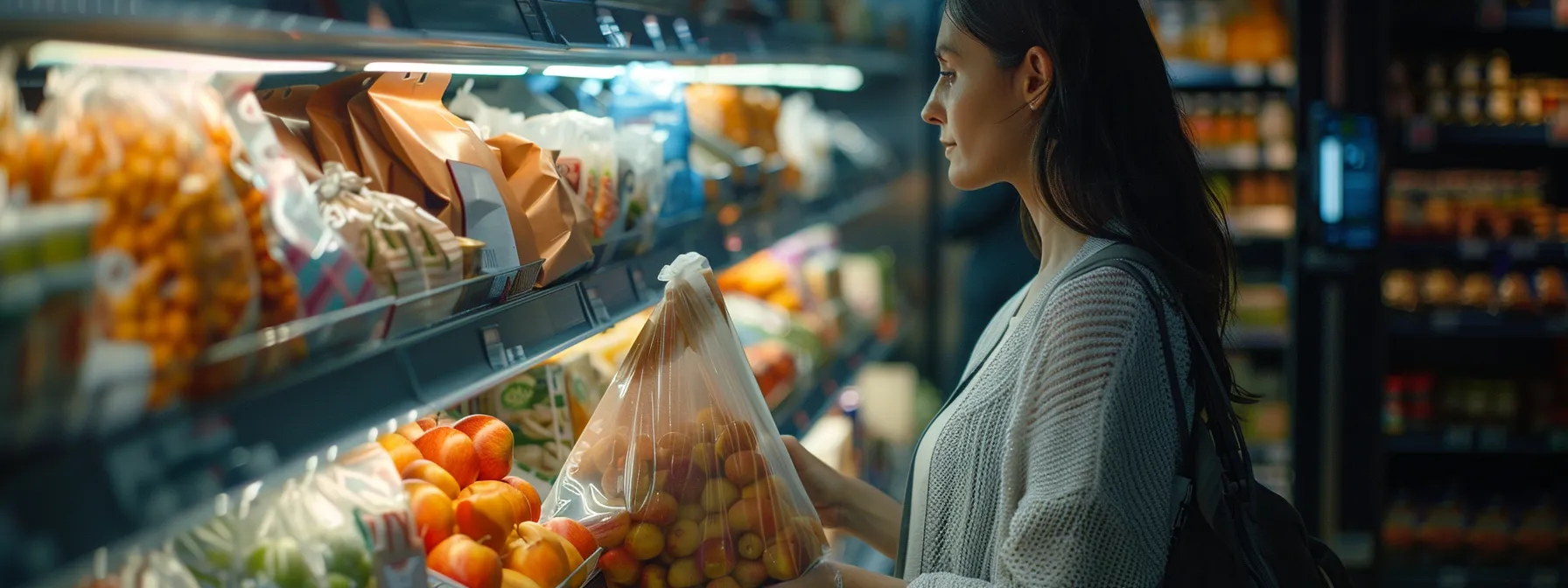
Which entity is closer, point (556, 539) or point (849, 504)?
point (556, 539)

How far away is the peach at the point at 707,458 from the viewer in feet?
4.26

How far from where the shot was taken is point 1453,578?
15.0 ft

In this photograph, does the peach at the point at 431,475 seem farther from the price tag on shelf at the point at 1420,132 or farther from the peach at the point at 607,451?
the price tag on shelf at the point at 1420,132

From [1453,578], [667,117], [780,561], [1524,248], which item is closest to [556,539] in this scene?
[780,561]

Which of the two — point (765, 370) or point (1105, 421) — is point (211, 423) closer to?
point (1105, 421)

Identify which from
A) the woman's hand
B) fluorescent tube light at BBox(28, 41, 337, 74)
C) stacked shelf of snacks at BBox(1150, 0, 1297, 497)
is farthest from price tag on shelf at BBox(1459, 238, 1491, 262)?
fluorescent tube light at BBox(28, 41, 337, 74)

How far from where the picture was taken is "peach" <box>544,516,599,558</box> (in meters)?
1.24

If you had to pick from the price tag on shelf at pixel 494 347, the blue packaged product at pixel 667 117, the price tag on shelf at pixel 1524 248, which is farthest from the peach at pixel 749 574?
the price tag on shelf at pixel 1524 248

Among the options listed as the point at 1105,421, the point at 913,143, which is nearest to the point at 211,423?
the point at 1105,421

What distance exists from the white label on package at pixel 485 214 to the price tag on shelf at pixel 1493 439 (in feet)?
13.9

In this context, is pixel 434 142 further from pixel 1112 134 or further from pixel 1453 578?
pixel 1453 578

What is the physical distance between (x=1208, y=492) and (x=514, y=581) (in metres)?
0.72

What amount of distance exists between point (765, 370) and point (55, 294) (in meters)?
1.87

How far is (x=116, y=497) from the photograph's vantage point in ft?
2.33
